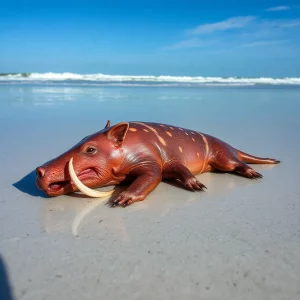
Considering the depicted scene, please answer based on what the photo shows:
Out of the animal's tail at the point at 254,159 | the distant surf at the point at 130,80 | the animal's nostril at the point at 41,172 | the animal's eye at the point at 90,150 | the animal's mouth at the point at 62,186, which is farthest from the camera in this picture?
the distant surf at the point at 130,80

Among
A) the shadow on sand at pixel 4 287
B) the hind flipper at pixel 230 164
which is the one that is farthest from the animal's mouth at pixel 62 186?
the hind flipper at pixel 230 164

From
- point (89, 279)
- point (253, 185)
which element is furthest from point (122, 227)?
point (253, 185)

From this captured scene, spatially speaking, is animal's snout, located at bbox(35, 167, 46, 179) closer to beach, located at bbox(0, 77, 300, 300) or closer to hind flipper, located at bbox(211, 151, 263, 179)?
beach, located at bbox(0, 77, 300, 300)

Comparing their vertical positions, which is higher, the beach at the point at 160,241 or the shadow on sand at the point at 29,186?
the beach at the point at 160,241

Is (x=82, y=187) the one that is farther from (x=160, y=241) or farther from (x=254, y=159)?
(x=254, y=159)

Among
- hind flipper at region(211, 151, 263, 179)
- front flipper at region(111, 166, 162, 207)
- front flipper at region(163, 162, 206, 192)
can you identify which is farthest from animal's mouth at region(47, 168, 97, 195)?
hind flipper at region(211, 151, 263, 179)

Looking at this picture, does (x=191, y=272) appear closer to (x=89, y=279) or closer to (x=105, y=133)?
(x=89, y=279)

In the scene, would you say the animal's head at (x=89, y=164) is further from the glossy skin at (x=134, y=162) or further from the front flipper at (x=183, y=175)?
the front flipper at (x=183, y=175)
